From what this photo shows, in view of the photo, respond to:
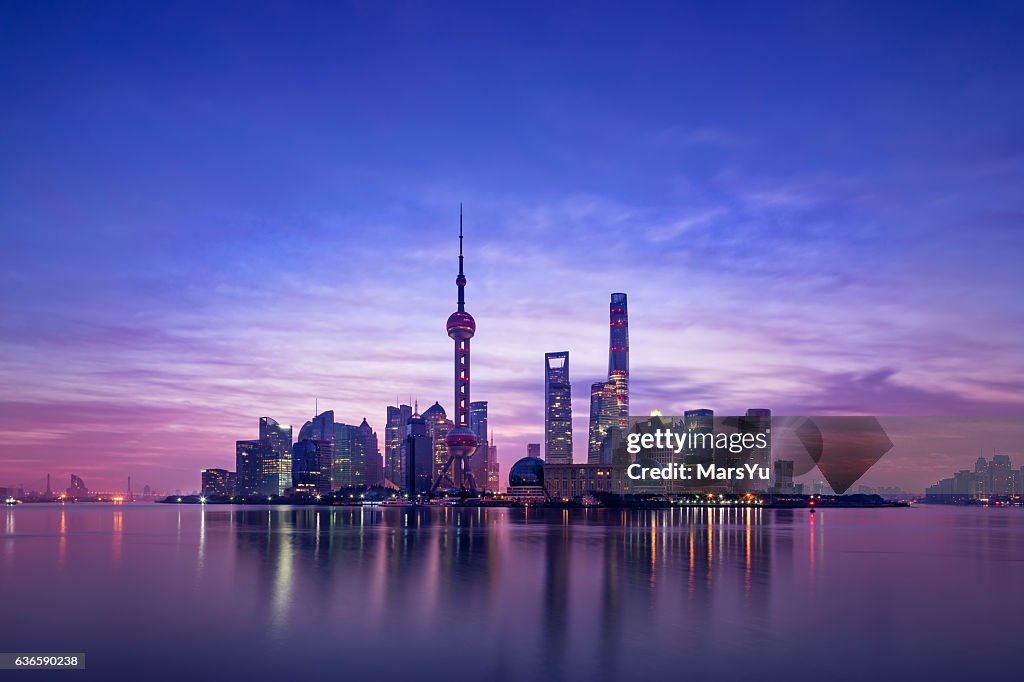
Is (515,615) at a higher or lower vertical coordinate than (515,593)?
higher

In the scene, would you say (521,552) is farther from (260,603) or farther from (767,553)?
(260,603)

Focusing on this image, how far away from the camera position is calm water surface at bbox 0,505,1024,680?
30.9 m

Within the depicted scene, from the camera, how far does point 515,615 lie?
41938 mm

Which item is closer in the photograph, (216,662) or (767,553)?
(216,662)

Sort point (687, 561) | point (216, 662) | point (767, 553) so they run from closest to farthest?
point (216, 662) < point (687, 561) < point (767, 553)

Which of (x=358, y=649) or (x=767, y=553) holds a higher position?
(x=358, y=649)

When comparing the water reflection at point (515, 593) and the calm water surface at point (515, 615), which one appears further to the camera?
the water reflection at point (515, 593)

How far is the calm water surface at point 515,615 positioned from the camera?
30.9 m

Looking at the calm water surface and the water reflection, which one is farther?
the water reflection

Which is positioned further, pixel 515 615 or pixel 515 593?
pixel 515 593

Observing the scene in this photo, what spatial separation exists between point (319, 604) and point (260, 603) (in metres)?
3.67

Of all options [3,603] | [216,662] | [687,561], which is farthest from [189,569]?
[687,561]

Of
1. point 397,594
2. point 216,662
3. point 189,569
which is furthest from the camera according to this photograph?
point 189,569

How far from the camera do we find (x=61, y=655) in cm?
3272
